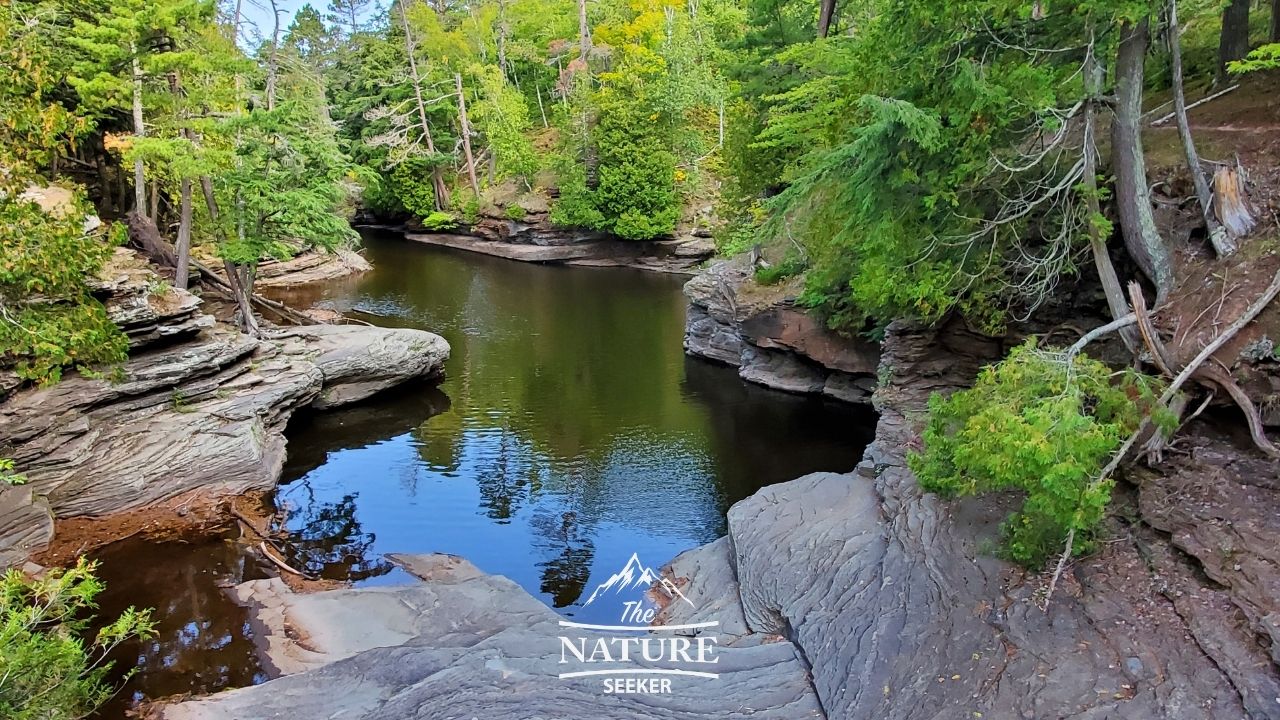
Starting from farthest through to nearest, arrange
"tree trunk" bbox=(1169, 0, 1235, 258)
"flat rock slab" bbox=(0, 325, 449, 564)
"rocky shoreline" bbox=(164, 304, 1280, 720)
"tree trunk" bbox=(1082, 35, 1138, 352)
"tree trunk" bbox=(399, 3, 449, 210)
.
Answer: "tree trunk" bbox=(399, 3, 449, 210), "flat rock slab" bbox=(0, 325, 449, 564), "tree trunk" bbox=(1082, 35, 1138, 352), "tree trunk" bbox=(1169, 0, 1235, 258), "rocky shoreline" bbox=(164, 304, 1280, 720)

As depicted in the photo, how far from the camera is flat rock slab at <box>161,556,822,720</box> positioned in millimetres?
7242

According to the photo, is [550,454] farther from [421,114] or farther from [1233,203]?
[421,114]

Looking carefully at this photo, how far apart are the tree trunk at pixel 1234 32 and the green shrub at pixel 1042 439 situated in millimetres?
6185

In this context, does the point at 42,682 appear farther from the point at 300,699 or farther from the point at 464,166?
the point at 464,166

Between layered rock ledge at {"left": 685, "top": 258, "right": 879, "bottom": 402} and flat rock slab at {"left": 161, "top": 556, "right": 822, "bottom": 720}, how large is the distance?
35.5 ft

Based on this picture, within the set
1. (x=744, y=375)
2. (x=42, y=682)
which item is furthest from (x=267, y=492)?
(x=744, y=375)

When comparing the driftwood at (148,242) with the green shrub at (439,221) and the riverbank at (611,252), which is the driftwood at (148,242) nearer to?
the riverbank at (611,252)

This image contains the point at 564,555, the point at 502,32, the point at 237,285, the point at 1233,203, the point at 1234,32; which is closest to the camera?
the point at 1233,203

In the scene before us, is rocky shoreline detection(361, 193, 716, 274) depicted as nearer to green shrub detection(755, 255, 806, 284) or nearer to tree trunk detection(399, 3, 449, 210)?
tree trunk detection(399, 3, 449, 210)

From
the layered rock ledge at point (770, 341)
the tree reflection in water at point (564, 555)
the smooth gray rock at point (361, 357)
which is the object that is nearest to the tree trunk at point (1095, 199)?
the tree reflection in water at point (564, 555)

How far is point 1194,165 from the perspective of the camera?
8.66 meters

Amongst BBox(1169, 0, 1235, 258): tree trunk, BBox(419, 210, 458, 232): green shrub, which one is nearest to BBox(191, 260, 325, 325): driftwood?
BBox(419, 210, 458, 232): green shrub
